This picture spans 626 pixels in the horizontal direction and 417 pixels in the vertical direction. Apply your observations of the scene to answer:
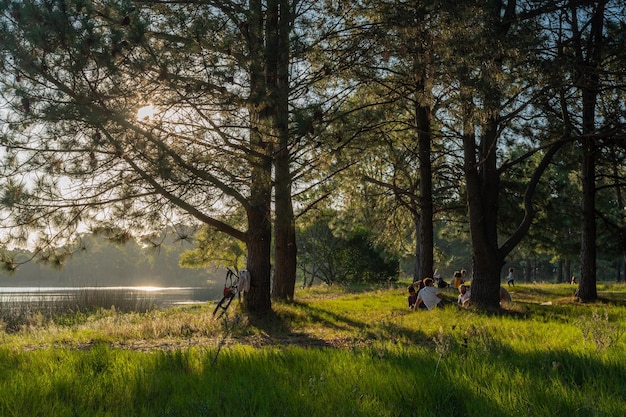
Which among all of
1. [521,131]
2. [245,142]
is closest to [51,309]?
[245,142]

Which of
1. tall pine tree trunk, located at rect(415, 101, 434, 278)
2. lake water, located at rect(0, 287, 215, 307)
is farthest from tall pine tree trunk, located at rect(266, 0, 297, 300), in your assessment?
lake water, located at rect(0, 287, 215, 307)

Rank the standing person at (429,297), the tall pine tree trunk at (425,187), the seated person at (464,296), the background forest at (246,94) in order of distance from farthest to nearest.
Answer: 1. the tall pine tree trunk at (425,187)
2. the seated person at (464,296)
3. the standing person at (429,297)
4. the background forest at (246,94)

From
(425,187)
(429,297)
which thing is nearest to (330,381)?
(429,297)

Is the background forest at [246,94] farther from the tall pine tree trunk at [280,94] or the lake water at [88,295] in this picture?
the lake water at [88,295]

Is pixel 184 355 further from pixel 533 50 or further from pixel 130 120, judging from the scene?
pixel 533 50

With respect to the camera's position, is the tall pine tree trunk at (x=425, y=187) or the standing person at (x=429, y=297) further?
the tall pine tree trunk at (x=425, y=187)

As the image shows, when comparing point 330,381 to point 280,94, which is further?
point 280,94

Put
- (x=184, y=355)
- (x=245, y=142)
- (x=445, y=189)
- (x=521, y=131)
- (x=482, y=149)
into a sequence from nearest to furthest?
(x=184, y=355) < (x=245, y=142) < (x=482, y=149) < (x=521, y=131) < (x=445, y=189)

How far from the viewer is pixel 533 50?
999 centimetres

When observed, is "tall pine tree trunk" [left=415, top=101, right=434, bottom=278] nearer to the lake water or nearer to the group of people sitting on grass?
the group of people sitting on grass

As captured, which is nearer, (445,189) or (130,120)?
(130,120)

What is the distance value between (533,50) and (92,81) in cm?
777

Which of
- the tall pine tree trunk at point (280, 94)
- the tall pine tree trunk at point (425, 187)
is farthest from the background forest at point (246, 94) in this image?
the tall pine tree trunk at point (425, 187)

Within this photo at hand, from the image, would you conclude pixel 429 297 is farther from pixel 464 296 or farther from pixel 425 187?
pixel 425 187
